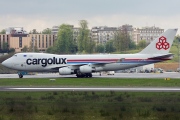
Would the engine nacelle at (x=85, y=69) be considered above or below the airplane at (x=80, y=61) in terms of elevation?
below

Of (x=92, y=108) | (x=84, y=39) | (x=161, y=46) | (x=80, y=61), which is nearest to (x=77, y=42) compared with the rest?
(x=84, y=39)

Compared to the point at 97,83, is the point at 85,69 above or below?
above

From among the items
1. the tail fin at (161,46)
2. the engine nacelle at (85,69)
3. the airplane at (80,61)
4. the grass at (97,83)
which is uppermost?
the tail fin at (161,46)

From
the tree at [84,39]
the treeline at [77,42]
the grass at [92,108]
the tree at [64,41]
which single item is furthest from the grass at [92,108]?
the tree at [84,39]

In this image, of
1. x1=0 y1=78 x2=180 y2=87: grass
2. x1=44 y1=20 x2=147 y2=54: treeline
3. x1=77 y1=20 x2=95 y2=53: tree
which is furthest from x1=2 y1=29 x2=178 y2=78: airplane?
x1=77 y1=20 x2=95 y2=53: tree

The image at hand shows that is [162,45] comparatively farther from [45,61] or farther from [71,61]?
[45,61]

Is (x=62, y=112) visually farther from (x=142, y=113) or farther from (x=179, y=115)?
(x=179, y=115)

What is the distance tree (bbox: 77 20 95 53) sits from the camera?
172375 mm

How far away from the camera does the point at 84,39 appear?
17400cm

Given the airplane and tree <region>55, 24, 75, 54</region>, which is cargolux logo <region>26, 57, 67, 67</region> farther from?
tree <region>55, 24, 75, 54</region>

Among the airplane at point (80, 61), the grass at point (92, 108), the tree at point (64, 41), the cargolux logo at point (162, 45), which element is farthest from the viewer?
the tree at point (64, 41)

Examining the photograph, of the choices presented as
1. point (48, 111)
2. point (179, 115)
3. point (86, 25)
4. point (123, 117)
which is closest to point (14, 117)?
point (48, 111)

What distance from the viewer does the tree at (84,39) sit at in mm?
172375

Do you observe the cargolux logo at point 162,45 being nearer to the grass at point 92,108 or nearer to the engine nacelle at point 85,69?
the engine nacelle at point 85,69
